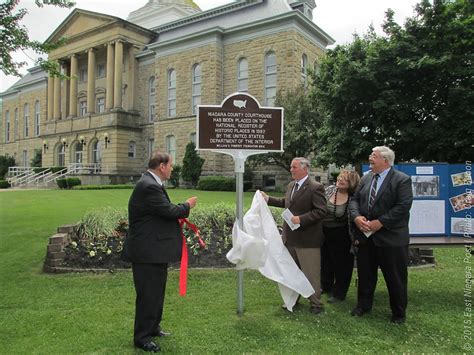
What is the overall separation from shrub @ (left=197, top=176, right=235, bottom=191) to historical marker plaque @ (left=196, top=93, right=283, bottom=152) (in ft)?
70.3

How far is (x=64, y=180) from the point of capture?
101 feet

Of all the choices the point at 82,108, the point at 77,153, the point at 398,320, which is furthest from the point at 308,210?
the point at 82,108

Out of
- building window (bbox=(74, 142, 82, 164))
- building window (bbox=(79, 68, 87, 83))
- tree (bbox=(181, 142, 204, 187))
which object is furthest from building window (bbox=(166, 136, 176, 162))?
building window (bbox=(79, 68, 87, 83))

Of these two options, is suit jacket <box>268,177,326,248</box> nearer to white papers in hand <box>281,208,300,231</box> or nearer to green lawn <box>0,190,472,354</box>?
white papers in hand <box>281,208,300,231</box>

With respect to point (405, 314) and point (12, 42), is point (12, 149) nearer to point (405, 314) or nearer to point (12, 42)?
point (12, 42)

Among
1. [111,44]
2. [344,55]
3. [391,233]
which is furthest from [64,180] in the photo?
[391,233]

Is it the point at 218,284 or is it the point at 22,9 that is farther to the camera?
the point at 22,9

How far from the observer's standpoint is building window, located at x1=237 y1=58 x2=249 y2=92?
30.8m

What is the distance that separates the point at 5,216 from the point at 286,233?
1067 centimetres

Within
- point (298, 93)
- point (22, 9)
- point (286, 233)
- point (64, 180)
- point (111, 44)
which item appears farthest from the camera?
point (111, 44)

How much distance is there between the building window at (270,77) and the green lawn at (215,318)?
23.7 m

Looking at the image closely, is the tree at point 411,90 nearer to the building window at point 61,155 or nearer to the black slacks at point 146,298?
the black slacks at point 146,298

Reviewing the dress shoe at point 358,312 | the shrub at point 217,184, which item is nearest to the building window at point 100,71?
the shrub at point 217,184

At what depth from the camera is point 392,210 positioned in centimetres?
473
